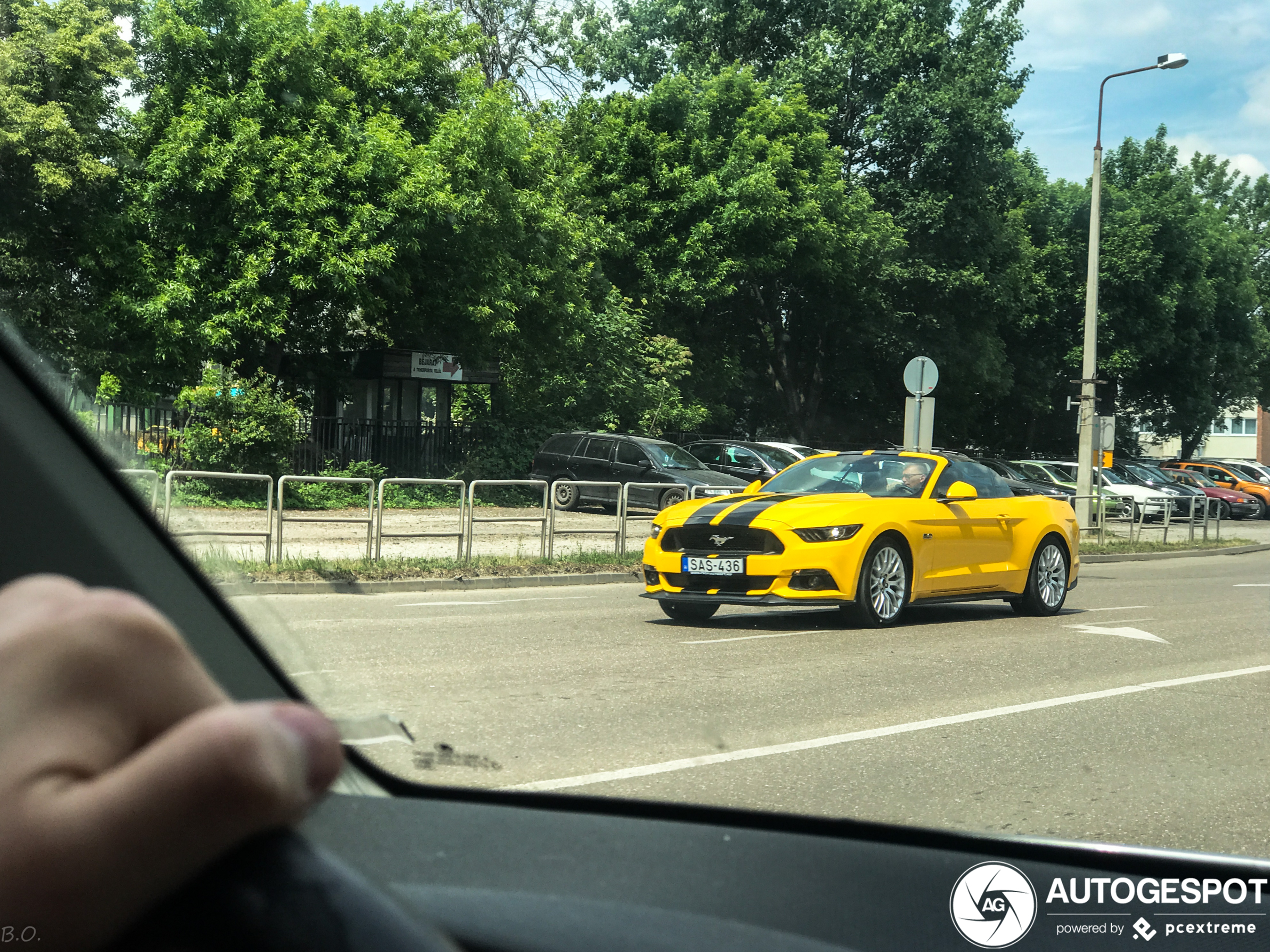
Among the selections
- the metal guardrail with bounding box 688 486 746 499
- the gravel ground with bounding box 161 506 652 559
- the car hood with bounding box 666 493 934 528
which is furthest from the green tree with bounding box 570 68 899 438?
the car hood with bounding box 666 493 934 528

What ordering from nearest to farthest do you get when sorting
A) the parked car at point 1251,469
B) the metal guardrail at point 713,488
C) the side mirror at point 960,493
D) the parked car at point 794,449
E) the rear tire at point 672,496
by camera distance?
the side mirror at point 960,493 → the metal guardrail at point 713,488 → the rear tire at point 672,496 → the parked car at point 794,449 → the parked car at point 1251,469

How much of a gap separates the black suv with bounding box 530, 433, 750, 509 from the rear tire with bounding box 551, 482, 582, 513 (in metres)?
4.75

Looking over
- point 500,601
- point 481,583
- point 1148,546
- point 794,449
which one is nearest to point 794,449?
point 794,449

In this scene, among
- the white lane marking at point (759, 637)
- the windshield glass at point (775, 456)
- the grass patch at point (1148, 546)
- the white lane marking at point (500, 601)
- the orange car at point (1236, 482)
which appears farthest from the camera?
the orange car at point (1236, 482)

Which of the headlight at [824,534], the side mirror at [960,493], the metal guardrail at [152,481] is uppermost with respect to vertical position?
the metal guardrail at [152,481]

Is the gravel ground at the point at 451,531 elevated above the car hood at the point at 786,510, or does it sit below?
below

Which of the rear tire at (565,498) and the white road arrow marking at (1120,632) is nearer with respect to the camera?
the white road arrow marking at (1120,632)

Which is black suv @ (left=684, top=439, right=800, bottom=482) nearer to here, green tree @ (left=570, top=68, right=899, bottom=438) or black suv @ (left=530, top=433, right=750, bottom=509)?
black suv @ (left=530, top=433, right=750, bottom=509)

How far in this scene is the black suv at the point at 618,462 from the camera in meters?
23.0

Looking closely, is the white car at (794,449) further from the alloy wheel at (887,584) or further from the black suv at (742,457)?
the alloy wheel at (887,584)

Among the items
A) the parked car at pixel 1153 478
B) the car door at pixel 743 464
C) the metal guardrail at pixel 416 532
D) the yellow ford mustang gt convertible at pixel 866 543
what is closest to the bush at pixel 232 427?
the metal guardrail at pixel 416 532

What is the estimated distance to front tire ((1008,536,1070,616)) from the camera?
11.6 metres

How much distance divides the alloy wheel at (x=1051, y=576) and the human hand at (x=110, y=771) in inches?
459

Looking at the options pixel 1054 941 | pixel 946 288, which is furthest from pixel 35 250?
pixel 946 288
